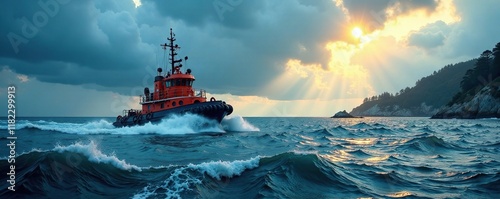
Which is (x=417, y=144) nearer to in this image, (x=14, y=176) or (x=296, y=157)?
(x=296, y=157)

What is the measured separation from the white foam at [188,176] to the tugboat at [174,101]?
22.0 m

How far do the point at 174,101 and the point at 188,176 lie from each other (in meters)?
26.2

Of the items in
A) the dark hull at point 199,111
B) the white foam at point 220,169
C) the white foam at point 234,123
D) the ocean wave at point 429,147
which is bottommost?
the ocean wave at point 429,147

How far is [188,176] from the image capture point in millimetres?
9414

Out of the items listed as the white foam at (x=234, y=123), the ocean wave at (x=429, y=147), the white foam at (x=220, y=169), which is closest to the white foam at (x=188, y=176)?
the white foam at (x=220, y=169)

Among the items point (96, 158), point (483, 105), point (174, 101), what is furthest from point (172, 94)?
point (483, 105)

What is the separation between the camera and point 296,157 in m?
11.9

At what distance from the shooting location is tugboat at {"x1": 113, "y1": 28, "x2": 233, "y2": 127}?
3253 cm

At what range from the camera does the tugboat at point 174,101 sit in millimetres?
32531

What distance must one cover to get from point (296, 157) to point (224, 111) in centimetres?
2307

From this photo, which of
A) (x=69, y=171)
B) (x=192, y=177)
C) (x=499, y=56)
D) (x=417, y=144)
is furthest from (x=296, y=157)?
(x=499, y=56)

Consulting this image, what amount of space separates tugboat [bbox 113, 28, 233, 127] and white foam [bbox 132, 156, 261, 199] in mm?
21998

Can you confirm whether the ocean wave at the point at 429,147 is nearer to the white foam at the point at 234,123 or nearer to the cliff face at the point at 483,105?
the white foam at the point at 234,123

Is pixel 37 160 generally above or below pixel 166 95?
below
